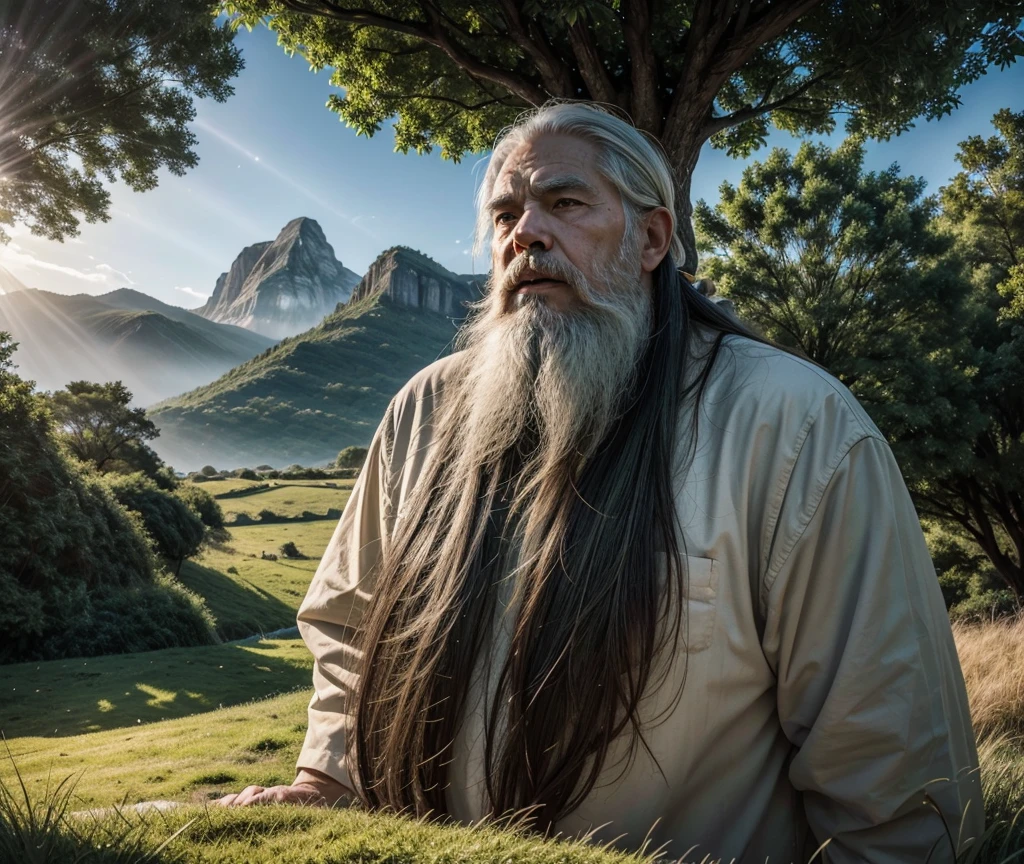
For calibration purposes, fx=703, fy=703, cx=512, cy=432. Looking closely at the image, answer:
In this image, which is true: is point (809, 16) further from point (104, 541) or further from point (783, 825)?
point (104, 541)

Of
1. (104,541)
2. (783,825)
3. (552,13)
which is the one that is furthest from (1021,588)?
(104,541)

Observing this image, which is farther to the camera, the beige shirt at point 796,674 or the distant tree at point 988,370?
the distant tree at point 988,370

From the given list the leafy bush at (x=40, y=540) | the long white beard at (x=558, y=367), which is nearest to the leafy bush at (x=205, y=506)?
the leafy bush at (x=40, y=540)

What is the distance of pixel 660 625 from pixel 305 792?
115 cm

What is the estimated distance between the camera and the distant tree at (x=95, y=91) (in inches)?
556

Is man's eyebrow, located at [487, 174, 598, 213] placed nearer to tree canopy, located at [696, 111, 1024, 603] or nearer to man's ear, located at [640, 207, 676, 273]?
man's ear, located at [640, 207, 676, 273]

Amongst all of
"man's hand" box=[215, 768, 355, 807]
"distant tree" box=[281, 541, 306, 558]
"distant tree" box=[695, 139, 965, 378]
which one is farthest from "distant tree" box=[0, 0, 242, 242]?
"distant tree" box=[281, 541, 306, 558]

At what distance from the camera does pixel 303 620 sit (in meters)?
2.43

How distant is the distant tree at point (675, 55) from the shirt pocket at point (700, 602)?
161 inches

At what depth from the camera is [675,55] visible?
20.8 feet

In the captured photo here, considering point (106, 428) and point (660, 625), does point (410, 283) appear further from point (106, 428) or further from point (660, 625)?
point (660, 625)

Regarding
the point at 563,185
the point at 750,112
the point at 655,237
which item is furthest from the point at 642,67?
the point at 563,185

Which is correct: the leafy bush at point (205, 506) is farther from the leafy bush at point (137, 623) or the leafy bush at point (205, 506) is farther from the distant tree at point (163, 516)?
the leafy bush at point (137, 623)

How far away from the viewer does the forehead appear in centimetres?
223
